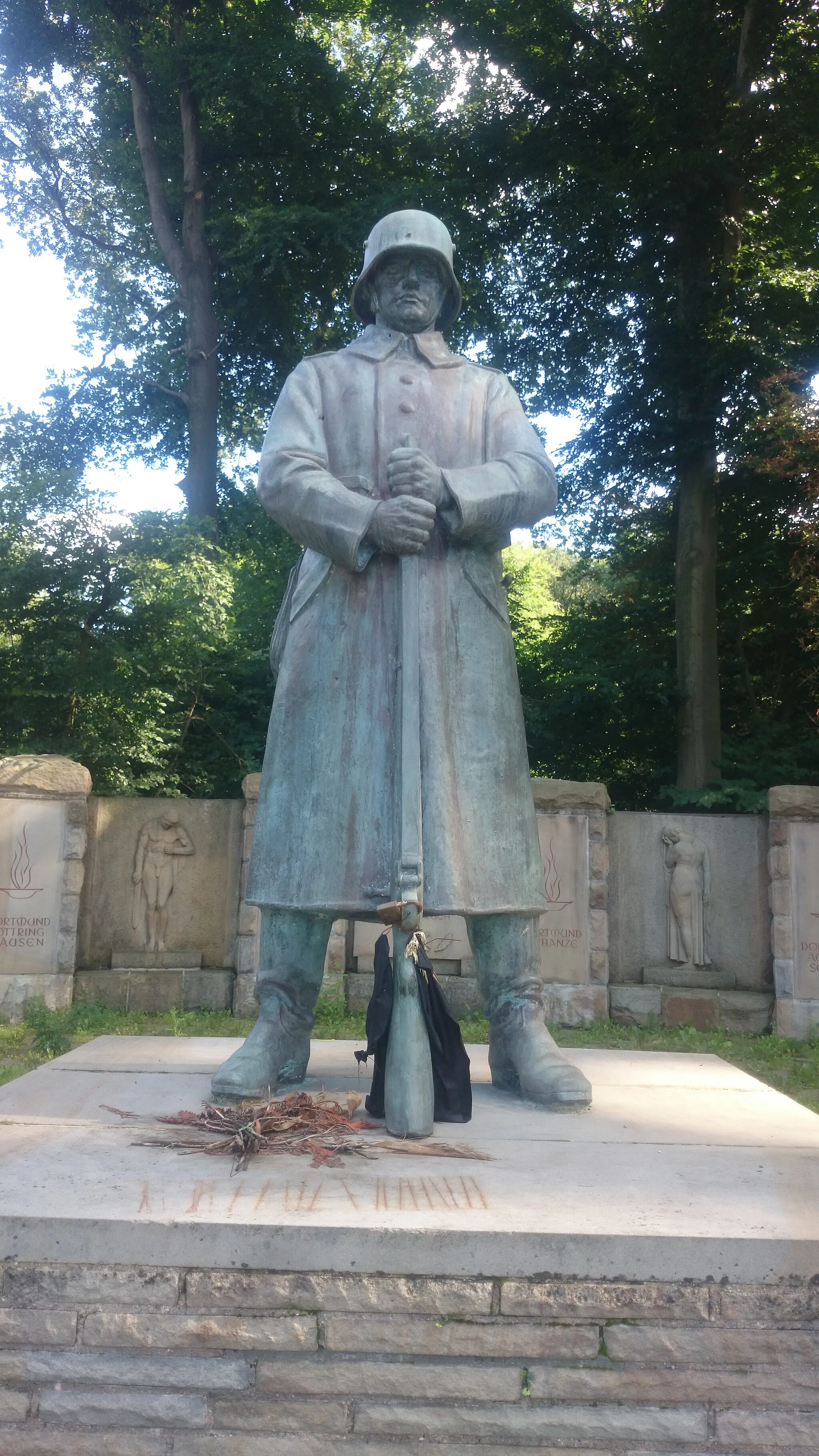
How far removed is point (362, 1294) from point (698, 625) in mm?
13712

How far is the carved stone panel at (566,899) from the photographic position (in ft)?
35.4

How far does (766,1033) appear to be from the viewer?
35.2 ft

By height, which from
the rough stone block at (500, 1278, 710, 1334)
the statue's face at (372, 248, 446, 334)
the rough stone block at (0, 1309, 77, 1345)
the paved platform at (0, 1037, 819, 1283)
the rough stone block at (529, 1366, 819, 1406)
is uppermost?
the statue's face at (372, 248, 446, 334)

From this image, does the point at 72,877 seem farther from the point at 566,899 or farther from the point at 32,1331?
the point at 32,1331

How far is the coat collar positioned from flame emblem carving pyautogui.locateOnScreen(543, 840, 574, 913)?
300 inches

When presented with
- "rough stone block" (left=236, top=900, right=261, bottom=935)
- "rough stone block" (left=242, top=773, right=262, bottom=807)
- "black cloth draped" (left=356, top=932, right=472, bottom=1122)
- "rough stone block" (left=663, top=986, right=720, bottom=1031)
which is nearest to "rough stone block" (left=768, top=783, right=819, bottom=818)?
"rough stone block" (left=663, top=986, right=720, bottom=1031)

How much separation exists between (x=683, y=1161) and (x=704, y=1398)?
65 cm

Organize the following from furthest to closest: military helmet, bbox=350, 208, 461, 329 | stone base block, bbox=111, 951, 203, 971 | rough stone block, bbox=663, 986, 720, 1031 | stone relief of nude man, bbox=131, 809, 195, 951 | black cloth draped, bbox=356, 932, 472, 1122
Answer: stone relief of nude man, bbox=131, 809, 195, 951 < stone base block, bbox=111, 951, 203, 971 < rough stone block, bbox=663, 986, 720, 1031 < military helmet, bbox=350, 208, 461, 329 < black cloth draped, bbox=356, 932, 472, 1122

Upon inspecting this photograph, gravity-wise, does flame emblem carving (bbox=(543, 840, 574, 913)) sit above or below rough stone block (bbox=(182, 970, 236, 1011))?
above

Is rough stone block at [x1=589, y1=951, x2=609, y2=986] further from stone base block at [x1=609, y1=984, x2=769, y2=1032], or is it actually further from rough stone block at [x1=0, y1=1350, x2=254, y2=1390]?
rough stone block at [x1=0, y1=1350, x2=254, y2=1390]

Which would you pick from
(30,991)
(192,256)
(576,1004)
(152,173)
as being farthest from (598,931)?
(152,173)

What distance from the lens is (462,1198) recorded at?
231cm

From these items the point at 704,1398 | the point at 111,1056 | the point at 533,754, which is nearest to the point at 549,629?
the point at 533,754

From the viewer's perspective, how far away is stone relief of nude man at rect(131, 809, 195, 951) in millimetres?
11836
